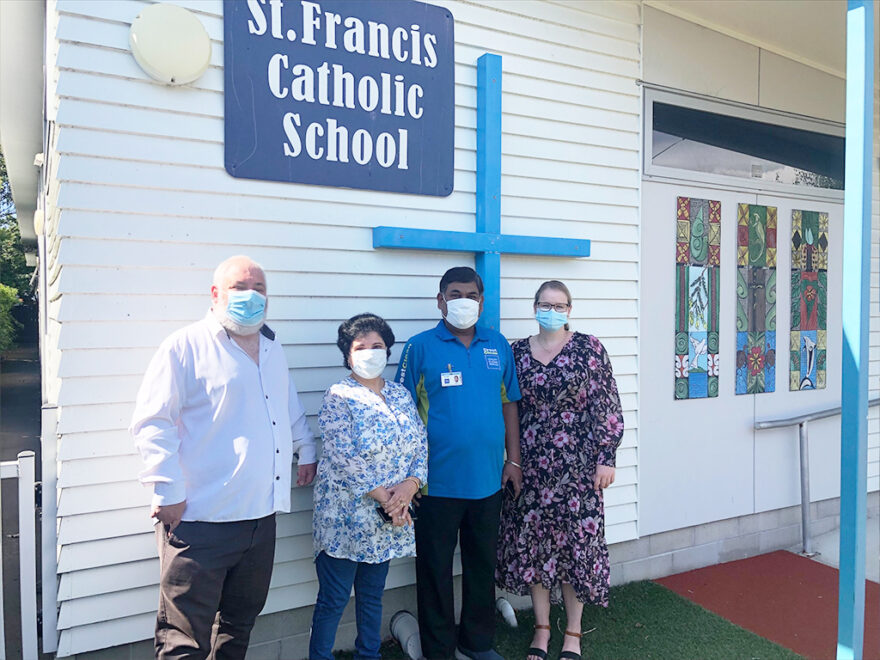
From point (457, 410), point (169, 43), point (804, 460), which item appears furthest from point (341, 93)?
point (804, 460)

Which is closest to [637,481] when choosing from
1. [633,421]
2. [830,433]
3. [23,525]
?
[633,421]

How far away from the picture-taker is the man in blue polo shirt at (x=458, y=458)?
3061 millimetres

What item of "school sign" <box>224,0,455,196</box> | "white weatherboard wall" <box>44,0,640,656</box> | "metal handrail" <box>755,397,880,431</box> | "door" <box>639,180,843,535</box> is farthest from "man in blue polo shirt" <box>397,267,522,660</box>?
"metal handrail" <box>755,397,880,431</box>

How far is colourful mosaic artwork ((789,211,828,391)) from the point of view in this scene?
491 cm

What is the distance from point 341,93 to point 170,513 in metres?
1.94

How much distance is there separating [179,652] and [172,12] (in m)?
2.39

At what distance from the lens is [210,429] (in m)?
2.48

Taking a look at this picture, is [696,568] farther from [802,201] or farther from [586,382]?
[802,201]

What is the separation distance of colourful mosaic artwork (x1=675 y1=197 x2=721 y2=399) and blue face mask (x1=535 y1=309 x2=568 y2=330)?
146 cm

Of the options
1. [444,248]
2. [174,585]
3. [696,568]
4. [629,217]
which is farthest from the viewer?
[696,568]

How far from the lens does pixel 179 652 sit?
2.46m

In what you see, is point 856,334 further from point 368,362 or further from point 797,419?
point 797,419

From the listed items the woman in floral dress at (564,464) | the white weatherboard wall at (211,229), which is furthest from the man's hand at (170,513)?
the woman in floral dress at (564,464)

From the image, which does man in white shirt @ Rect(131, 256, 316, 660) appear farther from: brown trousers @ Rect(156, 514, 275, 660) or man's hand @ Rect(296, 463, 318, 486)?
man's hand @ Rect(296, 463, 318, 486)
